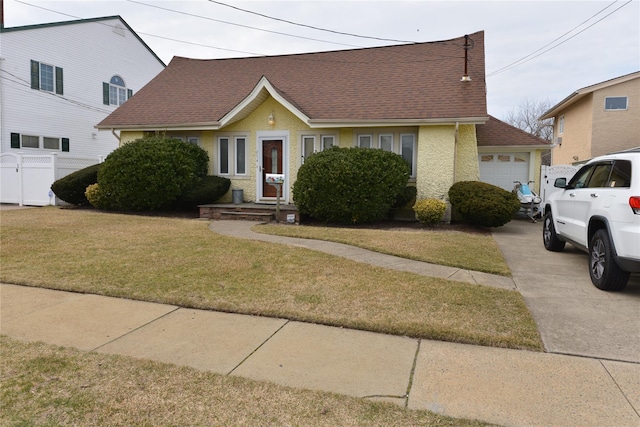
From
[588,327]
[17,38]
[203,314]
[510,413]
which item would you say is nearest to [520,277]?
[588,327]

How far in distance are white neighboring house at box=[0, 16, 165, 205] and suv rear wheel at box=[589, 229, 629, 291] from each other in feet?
56.2

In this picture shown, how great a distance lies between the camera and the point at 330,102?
572 inches

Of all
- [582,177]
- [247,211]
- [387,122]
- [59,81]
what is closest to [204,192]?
[247,211]

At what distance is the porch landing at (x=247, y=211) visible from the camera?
1298cm

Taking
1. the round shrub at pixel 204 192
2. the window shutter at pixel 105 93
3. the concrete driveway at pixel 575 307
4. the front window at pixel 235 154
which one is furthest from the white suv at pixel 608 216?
the window shutter at pixel 105 93

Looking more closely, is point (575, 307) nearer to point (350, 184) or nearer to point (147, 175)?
point (350, 184)

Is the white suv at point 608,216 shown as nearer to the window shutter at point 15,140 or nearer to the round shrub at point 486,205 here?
the round shrub at point 486,205

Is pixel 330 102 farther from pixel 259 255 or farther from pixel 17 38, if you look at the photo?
pixel 17 38

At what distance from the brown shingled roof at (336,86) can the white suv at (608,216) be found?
5.57 meters

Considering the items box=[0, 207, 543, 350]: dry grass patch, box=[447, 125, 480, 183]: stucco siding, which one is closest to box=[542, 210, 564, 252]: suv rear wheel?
box=[0, 207, 543, 350]: dry grass patch

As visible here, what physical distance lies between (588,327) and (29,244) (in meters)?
9.38

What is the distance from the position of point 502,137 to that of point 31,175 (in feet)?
57.7

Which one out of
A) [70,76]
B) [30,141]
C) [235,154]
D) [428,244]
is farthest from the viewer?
[70,76]

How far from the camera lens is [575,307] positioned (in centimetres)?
514
